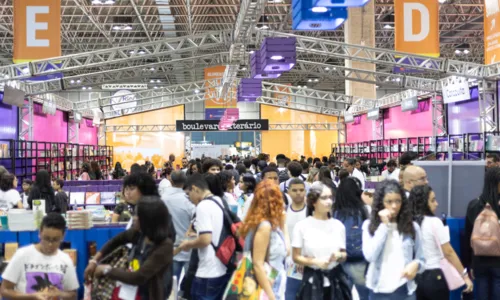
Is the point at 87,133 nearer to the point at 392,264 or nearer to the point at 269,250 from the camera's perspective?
the point at 269,250

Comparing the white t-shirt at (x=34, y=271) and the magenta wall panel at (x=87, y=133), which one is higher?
the magenta wall panel at (x=87, y=133)

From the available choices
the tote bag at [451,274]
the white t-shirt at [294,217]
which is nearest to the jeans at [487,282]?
the tote bag at [451,274]

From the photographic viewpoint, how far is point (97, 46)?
2512 centimetres

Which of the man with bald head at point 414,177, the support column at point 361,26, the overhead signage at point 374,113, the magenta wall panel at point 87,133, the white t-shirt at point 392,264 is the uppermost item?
the support column at point 361,26

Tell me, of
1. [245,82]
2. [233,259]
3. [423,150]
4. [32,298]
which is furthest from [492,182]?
[423,150]

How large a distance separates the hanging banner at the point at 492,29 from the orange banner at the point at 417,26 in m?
1.68

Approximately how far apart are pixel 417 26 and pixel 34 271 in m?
8.64

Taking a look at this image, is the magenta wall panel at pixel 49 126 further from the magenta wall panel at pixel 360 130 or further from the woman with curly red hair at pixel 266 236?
the woman with curly red hair at pixel 266 236

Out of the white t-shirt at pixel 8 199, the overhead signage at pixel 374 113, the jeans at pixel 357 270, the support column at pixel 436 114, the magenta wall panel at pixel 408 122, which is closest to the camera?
the jeans at pixel 357 270

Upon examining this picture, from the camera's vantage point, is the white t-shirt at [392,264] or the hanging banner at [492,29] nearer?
the white t-shirt at [392,264]

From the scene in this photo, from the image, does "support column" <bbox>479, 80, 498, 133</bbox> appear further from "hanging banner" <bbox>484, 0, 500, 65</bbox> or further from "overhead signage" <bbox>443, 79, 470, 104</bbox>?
"hanging banner" <bbox>484, 0, 500, 65</bbox>

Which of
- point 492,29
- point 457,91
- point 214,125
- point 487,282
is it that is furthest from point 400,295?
point 214,125

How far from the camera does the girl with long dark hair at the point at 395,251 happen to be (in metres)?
3.61

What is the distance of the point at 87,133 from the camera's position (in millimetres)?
29688
